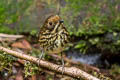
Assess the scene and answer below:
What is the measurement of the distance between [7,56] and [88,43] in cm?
210

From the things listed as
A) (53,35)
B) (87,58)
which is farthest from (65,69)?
(87,58)

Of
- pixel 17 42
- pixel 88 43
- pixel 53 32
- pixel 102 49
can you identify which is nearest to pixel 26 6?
pixel 17 42

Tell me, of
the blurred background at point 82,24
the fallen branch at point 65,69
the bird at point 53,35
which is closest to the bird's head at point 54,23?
the bird at point 53,35

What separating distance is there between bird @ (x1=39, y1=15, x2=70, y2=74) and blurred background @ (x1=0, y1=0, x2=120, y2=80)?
1.53 meters

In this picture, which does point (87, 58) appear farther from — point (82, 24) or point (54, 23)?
point (54, 23)

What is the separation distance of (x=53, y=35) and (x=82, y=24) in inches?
71.2

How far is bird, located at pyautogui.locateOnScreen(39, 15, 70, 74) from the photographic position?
9.34 ft

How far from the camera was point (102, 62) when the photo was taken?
4.73m

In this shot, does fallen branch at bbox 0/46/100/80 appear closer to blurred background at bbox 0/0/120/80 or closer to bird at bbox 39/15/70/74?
bird at bbox 39/15/70/74

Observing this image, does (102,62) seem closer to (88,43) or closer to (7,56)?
(88,43)

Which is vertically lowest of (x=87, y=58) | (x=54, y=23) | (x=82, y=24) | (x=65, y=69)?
(x=87, y=58)

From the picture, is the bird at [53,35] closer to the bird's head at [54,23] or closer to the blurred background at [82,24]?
the bird's head at [54,23]

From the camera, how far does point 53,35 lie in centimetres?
299

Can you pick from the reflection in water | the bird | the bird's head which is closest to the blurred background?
the reflection in water
